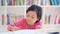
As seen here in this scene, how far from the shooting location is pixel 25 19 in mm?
1191

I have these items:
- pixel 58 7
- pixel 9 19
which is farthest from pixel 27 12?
pixel 58 7

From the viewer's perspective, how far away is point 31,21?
3.92 feet

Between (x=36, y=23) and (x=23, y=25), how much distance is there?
0.38 feet

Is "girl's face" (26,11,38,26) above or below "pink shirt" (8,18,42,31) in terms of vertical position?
above

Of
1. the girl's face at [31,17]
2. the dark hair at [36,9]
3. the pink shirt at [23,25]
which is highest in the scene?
the dark hair at [36,9]

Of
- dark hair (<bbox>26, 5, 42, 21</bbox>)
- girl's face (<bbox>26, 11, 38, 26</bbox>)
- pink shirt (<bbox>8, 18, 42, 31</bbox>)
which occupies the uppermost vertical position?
dark hair (<bbox>26, 5, 42, 21</bbox>)

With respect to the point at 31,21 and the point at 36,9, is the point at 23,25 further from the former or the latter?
the point at 36,9

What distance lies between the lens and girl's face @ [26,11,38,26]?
1.18 m

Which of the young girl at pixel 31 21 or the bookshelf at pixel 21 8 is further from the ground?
Result: the bookshelf at pixel 21 8

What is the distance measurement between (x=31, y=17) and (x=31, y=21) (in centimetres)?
4

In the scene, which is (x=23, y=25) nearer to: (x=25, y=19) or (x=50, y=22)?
(x=25, y=19)

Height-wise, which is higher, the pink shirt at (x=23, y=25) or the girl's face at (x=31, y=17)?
the girl's face at (x=31, y=17)

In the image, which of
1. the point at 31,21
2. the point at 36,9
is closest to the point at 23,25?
the point at 31,21

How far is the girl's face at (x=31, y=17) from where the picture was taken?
118cm
